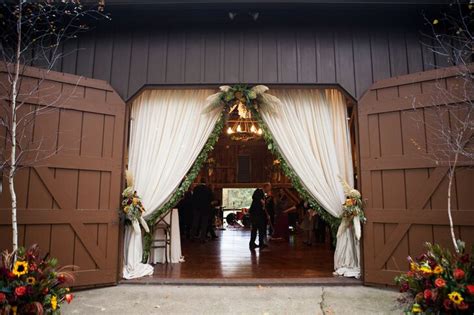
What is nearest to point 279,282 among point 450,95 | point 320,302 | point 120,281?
point 320,302

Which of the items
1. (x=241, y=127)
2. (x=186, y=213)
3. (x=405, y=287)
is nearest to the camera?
(x=405, y=287)

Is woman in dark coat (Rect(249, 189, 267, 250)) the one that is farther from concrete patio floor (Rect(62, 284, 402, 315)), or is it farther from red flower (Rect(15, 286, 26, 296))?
red flower (Rect(15, 286, 26, 296))

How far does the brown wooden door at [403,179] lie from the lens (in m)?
4.32

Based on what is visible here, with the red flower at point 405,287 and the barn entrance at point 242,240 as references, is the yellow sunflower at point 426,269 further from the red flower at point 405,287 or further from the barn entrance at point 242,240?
the barn entrance at point 242,240

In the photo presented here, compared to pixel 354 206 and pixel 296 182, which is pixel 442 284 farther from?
pixel 296 182

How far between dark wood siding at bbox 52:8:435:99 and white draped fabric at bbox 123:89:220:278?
437mm

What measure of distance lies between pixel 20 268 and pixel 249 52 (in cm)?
393

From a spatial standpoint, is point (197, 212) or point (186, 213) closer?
point (197, 212)

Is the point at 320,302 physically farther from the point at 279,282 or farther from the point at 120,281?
the point at 120,281

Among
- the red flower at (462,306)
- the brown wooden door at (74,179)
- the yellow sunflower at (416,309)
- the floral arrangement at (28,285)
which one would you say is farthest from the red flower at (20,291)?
the red flower at (462,306)

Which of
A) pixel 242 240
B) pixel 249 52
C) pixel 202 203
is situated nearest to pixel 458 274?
pixel 249 52

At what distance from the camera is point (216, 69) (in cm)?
517

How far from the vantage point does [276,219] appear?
991 cm

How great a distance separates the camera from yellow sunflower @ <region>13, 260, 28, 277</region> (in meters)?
2.86
